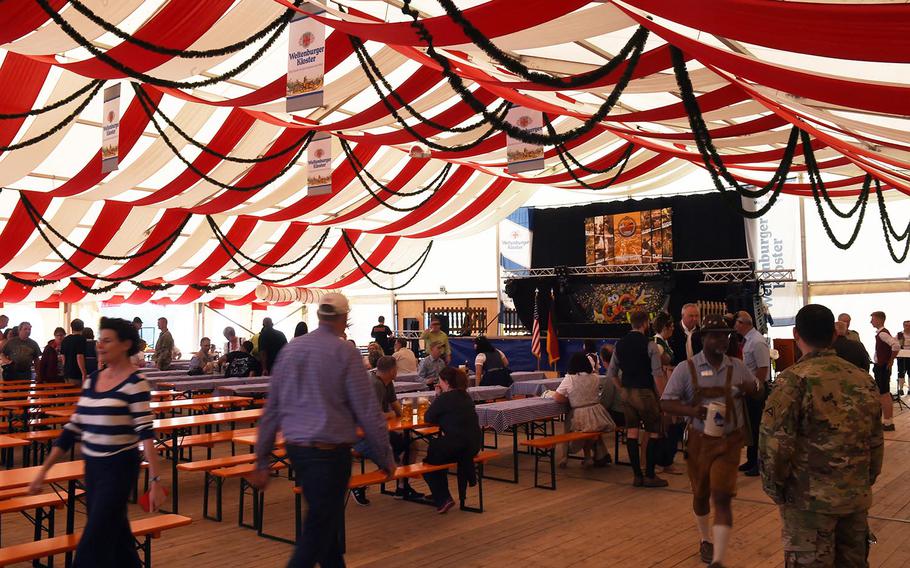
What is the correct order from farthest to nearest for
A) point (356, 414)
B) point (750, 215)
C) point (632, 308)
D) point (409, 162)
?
point (632, 308) → point (409, 162) → point (750, 215) → point (356, 414)

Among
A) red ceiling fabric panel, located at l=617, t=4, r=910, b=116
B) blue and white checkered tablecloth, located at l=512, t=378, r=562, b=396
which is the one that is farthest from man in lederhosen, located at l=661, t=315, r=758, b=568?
blue and white checkered tablecloth, located at l=512, t=378, r=562, b=396

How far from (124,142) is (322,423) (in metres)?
7.47

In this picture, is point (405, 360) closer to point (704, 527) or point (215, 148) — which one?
point (215, 148)

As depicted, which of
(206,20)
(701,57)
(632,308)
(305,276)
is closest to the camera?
(701,57)

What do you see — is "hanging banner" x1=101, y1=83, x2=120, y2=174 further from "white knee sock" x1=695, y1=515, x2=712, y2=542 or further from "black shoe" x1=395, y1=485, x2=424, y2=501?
"white knee sock" x1=695, y1=515, x2=712, y2=542

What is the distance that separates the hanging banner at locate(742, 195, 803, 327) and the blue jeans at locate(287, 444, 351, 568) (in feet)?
41.6

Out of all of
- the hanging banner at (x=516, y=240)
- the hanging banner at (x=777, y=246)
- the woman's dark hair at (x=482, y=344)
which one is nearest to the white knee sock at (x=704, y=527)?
the woman's dark hair at (x=482, y=344)

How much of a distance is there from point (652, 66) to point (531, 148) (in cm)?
267

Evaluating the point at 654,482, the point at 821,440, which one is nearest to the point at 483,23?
the point at 821,440

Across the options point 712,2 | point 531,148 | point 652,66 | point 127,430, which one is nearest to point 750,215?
point 531,148

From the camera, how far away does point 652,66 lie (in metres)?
5.37

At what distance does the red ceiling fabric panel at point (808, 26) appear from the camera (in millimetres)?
3158

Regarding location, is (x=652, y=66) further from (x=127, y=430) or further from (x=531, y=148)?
(x=127, y=430)

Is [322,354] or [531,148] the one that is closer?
[322,354]
